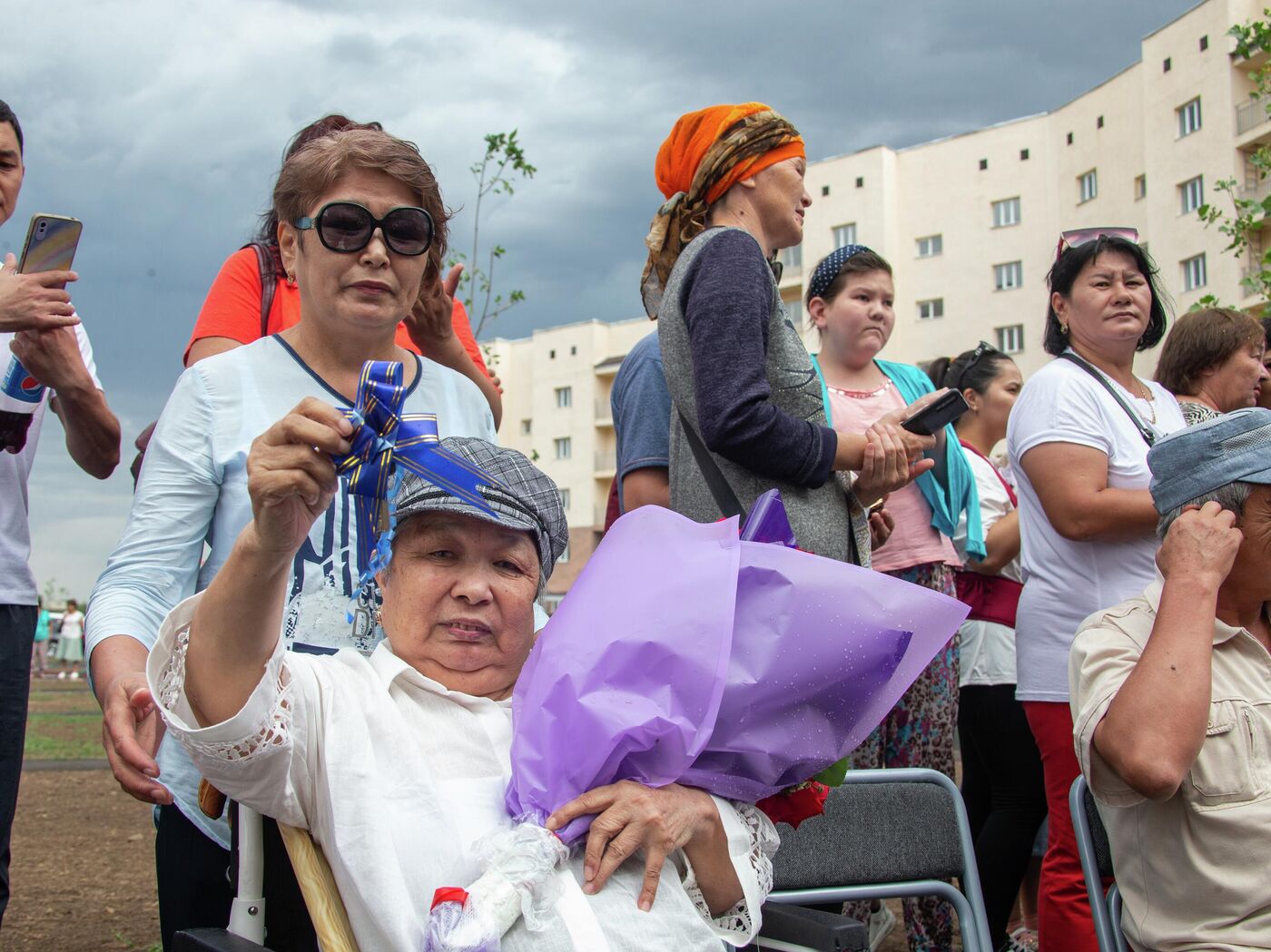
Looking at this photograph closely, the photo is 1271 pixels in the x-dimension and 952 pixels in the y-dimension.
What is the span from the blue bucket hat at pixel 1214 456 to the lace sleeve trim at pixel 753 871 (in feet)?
4.19

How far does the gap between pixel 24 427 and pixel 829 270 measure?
2630 millimetres

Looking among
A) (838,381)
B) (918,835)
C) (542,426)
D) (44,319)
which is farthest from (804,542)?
(542,426)

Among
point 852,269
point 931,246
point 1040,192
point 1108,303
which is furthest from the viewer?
point 931,246

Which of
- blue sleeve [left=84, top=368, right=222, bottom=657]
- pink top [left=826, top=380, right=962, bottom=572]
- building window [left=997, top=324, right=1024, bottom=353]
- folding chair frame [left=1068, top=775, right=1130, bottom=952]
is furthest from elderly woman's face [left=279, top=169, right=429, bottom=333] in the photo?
building window [left=997, top=324, right=1024, bottom=353]

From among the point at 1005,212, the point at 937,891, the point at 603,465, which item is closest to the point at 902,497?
the point at 937,891

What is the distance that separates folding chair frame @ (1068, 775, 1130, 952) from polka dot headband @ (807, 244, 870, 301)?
6.83 feet

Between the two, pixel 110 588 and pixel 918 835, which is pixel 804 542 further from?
pixel 110 588

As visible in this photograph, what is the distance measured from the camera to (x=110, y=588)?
1.96m

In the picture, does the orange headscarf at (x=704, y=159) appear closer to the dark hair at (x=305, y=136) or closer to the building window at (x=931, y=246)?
the dark hair at (x=305, y=136)

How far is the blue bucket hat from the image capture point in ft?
7.95

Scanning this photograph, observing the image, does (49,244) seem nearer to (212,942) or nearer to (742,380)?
(742,380)

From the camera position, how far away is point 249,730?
156 cm

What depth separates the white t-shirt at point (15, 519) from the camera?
119 inches

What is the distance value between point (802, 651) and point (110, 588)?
1173 millimetres
